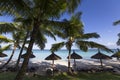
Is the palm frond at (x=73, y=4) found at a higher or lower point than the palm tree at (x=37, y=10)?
higher

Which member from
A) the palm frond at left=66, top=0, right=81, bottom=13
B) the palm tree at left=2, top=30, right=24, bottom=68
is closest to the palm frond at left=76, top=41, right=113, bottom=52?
the palm tree at left=2, top=30, right=24, bottom=68

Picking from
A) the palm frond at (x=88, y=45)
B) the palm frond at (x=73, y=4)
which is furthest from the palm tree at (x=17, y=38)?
the palm frond at (x=73, y=4)

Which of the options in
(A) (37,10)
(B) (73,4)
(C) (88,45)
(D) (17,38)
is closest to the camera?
(A) (37,10)

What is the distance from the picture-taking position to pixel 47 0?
885 centimetres

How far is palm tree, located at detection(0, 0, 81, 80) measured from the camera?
8094 millimetres

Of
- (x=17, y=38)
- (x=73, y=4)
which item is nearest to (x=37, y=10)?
(x=73, y=4)

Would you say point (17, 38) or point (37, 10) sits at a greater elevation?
point (37, 10)

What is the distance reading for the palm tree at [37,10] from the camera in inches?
319

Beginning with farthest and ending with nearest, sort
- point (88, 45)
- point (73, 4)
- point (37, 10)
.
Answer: point (88, 45), point (73, 4), point (37, 10)

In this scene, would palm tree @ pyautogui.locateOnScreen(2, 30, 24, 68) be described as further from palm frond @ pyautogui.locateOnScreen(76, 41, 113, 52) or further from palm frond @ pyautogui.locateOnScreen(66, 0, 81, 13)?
palm frond @ pyautogui.locateOnScreen(66, 0, 81, 13)

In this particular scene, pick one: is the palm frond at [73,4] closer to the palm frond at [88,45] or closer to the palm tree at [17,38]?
the palm frond at [88,45]

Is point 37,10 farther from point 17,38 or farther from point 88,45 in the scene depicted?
point 17,38

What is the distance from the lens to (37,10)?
970cm

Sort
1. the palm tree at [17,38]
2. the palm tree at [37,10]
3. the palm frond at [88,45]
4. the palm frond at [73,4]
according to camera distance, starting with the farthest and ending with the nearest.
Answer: the palm tree at [17,38], the palm frond at [88,45], the palm frond at [73,4], the palm tree at [37,10]
